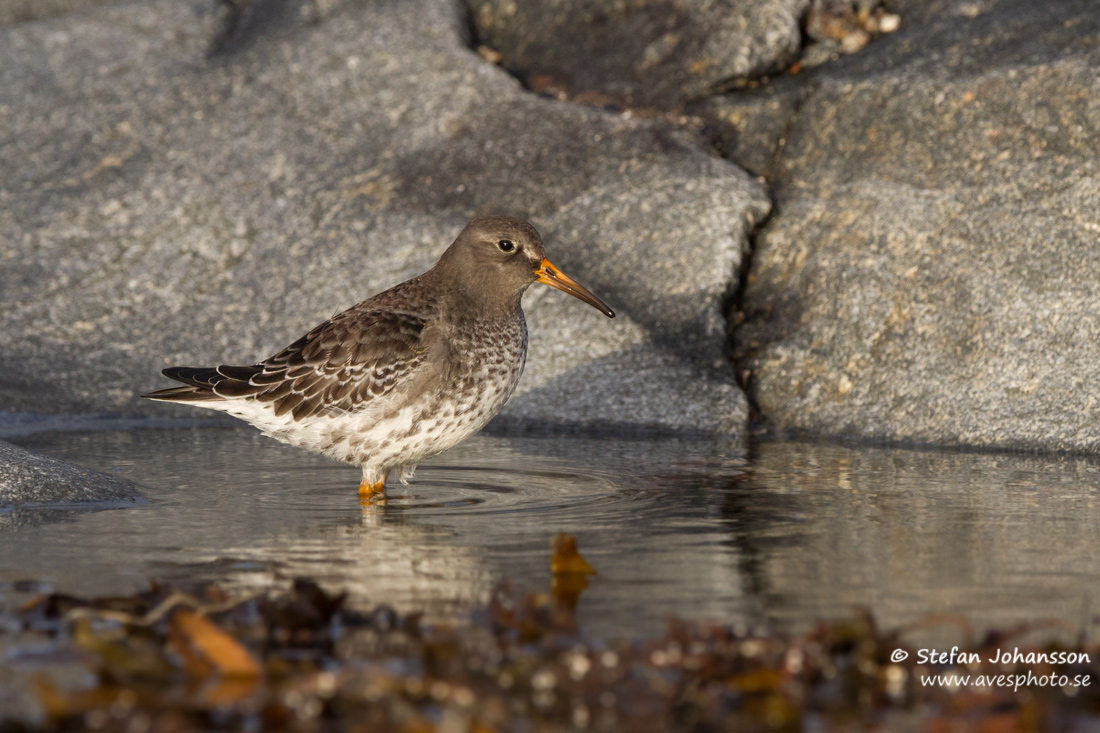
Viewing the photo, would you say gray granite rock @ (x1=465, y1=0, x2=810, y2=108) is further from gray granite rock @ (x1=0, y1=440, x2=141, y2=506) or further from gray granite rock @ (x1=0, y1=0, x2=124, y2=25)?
gray granite rock @ (x1=0, y1=440, x2=141, y2=506)

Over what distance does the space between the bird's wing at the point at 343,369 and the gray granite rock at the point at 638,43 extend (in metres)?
4.74

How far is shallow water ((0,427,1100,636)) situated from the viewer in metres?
5.36

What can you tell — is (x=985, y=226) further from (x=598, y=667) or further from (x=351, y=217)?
(x=598, y=667)

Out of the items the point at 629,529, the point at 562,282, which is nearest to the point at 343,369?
the point at 562,282

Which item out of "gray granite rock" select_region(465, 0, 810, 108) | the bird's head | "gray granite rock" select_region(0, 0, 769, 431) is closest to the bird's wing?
the bird's head

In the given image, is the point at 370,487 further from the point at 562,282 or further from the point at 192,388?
the point at 562,282

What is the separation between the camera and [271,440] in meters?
9.66

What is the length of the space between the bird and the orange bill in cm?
12

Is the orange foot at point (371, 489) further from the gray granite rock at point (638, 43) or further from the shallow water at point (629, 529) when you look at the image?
the gray granite rock at point (638, 43)

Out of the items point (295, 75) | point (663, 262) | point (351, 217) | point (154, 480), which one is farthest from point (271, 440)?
point (295, 75)

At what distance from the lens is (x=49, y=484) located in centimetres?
744

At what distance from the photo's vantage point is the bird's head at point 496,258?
8445mm

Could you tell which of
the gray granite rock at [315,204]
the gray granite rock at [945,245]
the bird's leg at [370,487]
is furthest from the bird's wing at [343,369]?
the gray granite rock at [945,245]

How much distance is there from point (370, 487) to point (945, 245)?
192 inches
